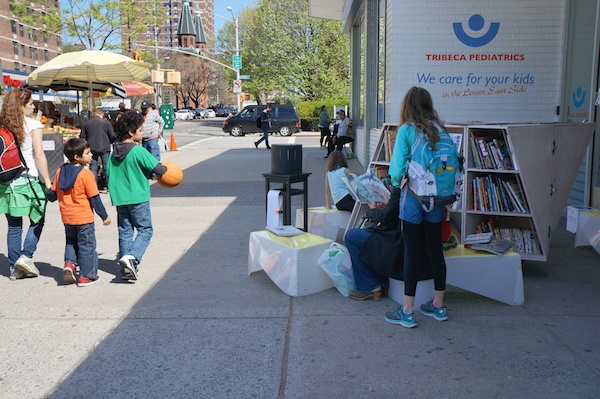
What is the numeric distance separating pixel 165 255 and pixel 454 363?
398 cm

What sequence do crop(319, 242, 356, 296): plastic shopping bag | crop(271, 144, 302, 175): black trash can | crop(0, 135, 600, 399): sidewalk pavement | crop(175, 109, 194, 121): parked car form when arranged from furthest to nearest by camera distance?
crop(175, 109, 194, 121): parked car, crop(271, 144, 302, 175): black trash can, crop(319, 242, 356, 296): plastic shopping bag, crop(0, 135, 600, 399): sidewalk pavement

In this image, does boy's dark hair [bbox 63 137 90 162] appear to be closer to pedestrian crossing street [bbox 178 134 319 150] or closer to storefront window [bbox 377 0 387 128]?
storefront window [bbox 377 0 387 128]

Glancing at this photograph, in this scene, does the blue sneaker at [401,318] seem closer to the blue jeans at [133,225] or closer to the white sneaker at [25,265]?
the blue jeans at [133,225]

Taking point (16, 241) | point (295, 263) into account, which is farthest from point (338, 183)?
point (16, 241)

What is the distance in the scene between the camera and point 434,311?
4.62 m

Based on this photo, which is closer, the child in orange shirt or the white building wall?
the child in orange shirt

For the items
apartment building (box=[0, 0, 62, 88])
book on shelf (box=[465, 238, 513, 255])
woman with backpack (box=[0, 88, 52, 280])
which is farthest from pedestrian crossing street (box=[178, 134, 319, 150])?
apartment building (box=[0, 0, 62, 88])

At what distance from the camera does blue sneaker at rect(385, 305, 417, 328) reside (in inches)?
175

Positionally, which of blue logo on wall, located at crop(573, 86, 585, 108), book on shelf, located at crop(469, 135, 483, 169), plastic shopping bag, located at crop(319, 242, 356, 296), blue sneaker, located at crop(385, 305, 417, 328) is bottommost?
blue sneaker, located at crop(385, 305, 417, 328)

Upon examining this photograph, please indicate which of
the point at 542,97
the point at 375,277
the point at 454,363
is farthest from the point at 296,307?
the point at 542,97

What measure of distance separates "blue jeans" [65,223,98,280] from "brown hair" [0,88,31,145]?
1.09 metres

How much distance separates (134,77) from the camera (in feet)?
44.5

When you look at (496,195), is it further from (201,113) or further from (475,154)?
(201,113)

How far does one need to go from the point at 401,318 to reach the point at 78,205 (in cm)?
317
